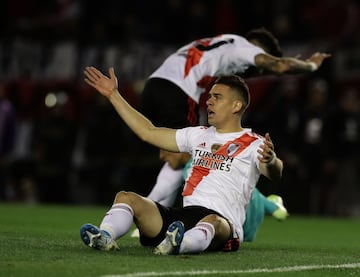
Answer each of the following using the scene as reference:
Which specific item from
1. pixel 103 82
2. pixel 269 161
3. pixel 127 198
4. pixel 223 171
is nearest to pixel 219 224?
pixel 223 171

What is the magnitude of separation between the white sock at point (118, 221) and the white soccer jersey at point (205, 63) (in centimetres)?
266

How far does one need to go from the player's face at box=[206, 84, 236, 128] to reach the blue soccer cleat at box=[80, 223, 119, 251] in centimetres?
126

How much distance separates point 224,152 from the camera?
7.41 m

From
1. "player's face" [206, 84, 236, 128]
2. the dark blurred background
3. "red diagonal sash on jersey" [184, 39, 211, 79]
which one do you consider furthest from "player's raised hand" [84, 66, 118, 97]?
the dark blurred background

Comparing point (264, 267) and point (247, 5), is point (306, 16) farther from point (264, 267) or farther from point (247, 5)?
point (264, 267)

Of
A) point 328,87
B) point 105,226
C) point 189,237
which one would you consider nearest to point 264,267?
point 189,237

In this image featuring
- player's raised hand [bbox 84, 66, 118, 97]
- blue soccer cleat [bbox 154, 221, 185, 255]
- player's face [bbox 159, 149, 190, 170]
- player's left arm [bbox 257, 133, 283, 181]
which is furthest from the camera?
player's face [bbox 159, 149, 190, 170]

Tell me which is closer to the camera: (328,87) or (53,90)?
(328,87)

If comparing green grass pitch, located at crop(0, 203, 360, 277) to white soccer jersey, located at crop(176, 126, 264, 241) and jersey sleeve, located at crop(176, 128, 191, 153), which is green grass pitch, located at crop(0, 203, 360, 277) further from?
jersey sleeve, located at crop(176, 128, 191, 153)

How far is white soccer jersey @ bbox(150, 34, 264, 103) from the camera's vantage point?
368 inches

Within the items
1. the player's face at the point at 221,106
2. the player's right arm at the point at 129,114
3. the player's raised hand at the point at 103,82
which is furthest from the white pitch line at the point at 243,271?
the player's raised hand at the point at 103,82

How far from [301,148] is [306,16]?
2.79 meters

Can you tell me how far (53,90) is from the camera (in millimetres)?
19266

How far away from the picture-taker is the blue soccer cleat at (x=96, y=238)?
262 inches
